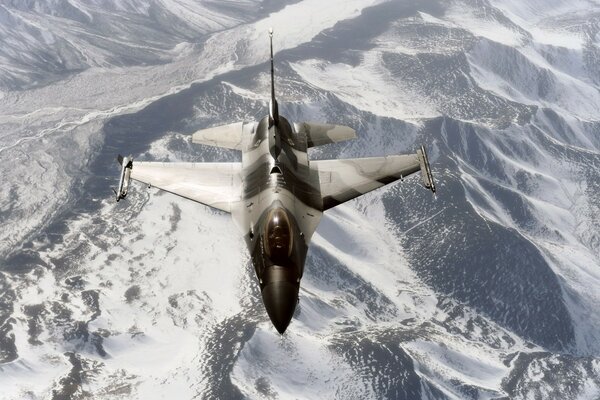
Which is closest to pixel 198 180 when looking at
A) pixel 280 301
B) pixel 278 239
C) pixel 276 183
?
pixel 276 183

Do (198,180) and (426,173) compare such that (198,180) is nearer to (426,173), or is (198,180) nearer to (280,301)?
(280,301)

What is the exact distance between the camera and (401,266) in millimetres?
162125

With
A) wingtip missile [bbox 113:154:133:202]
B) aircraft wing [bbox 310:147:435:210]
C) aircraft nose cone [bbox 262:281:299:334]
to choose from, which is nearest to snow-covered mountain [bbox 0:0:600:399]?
aircraft wing [bbox 310:147:435:210]

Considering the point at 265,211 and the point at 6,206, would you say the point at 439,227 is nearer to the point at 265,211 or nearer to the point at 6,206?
the point at 6,206

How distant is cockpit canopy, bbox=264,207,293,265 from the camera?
30656 millimetres

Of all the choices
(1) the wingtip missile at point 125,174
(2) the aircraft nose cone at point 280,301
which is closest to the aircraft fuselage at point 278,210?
(2) the aircraft nose cone at point 280,301

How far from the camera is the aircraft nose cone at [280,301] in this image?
28.8 metres

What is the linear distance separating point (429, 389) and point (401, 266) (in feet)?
173

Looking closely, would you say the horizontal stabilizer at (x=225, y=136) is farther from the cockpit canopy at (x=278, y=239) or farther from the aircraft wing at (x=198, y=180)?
the cockpit canopy at (x=278, y=239)

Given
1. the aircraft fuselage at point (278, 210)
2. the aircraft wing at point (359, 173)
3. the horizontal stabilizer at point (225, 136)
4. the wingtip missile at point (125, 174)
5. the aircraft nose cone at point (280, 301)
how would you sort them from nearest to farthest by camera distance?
the aircraft nose cone at point (280, 301) < the aircraft fuselage at point (278, 210) < the wingtip missile at point (125, 174) < the aircraft wing at point (359, 173) < the horizontal stabilizer at point (225, 136)

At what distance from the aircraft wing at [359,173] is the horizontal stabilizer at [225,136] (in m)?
7.60

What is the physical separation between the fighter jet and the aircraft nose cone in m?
0.05

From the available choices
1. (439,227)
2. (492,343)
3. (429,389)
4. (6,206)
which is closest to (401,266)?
(439,227)

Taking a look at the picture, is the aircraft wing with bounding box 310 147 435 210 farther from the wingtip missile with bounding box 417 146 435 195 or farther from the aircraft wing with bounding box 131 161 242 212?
the aircraft wing with bounding box 131 161 242 212
